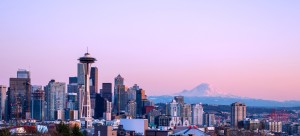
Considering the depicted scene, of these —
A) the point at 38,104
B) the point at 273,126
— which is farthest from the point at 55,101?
the point at 273,126

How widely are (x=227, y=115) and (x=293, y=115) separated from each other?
68.0ft

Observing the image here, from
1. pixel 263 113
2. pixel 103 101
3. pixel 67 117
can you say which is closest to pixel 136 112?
pixel 103 101

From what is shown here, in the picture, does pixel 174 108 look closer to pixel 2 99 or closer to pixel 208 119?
pixel 208 119

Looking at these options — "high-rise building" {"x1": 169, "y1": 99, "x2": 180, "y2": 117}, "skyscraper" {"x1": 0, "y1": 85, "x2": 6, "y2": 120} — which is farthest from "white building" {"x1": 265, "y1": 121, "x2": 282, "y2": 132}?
"skyscraper" {"x1": 0, "y1": 85, "x2": 6, "y2": 120}

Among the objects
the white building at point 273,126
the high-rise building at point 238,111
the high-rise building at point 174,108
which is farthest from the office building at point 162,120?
the high-rise building at point 174,108

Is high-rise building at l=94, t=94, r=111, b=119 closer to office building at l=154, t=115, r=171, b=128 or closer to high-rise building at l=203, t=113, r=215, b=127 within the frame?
high-rise building at l=203, t=113, r=215, b=127

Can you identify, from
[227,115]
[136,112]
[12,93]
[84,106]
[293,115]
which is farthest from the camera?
[293,115]

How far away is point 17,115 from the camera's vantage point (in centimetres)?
Result: 11781

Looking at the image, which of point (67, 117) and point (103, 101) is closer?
point (67, 117)

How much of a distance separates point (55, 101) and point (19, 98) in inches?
354

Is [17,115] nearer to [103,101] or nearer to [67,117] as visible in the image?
[67,117]

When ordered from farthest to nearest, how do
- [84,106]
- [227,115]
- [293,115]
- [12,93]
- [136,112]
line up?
[293,115] → [227,115] → [136,112] → [12,93] → [84,106]

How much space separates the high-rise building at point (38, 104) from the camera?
414ft

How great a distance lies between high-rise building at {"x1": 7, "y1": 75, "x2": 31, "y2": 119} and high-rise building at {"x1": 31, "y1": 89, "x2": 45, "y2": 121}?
5.07ft
